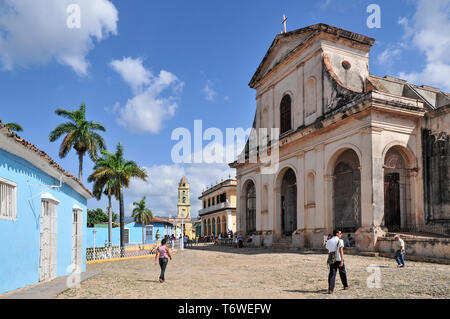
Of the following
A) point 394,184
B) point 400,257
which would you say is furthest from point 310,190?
point 400,257

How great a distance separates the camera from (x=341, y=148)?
725 inches

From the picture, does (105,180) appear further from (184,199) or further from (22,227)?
(184,199)

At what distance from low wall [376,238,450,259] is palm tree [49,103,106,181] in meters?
20.4

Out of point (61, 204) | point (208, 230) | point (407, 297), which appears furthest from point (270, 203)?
point (208, 230)

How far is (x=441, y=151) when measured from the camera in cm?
1689

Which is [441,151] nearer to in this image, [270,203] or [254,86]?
[270,203]

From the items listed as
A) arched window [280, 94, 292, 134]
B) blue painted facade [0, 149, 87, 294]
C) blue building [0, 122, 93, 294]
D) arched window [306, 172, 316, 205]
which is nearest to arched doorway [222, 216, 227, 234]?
arched window [280, 94, 292, 134]

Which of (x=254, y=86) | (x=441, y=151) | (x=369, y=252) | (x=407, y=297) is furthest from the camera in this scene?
(x=254, y=86)

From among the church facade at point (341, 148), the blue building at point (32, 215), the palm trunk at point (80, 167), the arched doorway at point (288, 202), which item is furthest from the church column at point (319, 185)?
the palm trunk at point (80, 167)

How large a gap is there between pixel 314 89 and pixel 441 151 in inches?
279

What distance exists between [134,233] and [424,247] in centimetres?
4223

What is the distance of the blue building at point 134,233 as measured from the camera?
1805 inches

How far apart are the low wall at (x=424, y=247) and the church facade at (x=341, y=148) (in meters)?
0.68

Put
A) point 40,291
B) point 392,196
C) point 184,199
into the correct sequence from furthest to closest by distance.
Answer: point 184,199 → point 392,196 → point 40,291
